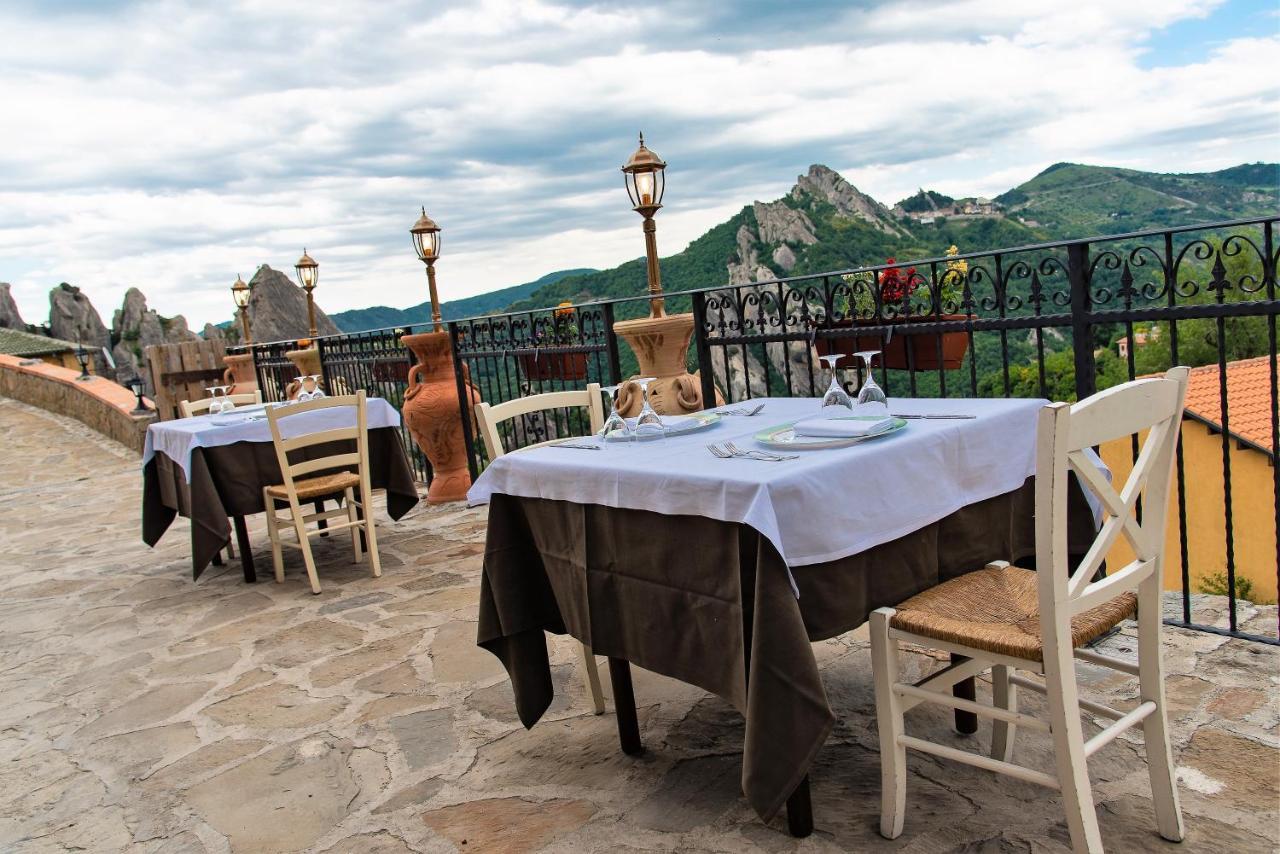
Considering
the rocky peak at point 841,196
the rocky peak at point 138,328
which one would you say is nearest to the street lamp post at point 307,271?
Result: the rocky peak at point 841,196

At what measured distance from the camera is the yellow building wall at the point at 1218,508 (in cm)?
1477

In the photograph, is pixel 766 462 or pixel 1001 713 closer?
pixel 1001 713

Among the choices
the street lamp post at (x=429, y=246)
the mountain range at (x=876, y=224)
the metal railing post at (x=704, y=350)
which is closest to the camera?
the metal railing post at (x=704, y=350)

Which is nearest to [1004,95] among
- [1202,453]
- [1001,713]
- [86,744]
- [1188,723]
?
[1188,723]

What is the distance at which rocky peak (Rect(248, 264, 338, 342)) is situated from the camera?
38281 millimetres

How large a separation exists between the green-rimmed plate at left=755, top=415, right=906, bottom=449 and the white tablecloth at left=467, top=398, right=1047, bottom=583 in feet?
0.08

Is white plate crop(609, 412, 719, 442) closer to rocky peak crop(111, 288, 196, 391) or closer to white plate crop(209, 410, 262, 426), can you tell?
white plate crop(209, 410, 262, 426)

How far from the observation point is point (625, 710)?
2.53 metres

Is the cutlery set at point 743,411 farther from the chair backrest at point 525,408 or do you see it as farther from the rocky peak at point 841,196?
the rocky peak at point 841,196

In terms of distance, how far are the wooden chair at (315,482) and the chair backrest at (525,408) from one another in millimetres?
1850

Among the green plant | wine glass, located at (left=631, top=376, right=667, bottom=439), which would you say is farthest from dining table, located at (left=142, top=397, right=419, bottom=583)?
the green plant

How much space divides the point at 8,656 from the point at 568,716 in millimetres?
2996

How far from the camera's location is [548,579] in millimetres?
2566

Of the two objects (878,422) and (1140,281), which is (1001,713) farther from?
(1140,281)
